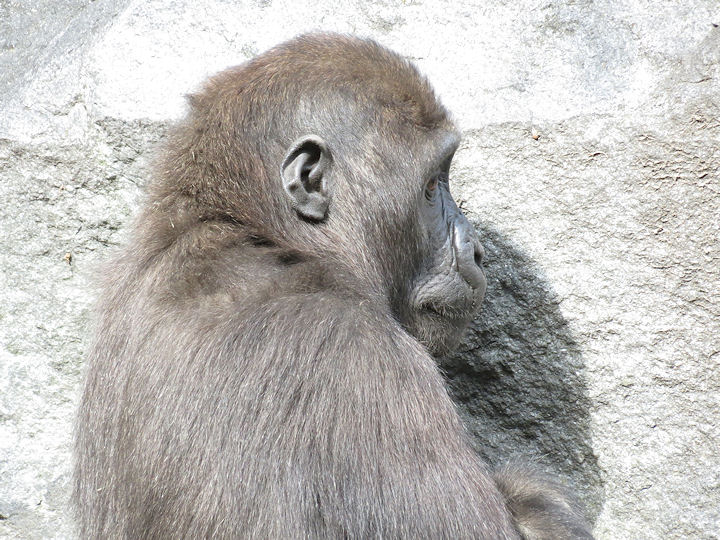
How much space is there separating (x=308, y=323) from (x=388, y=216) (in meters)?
0.74

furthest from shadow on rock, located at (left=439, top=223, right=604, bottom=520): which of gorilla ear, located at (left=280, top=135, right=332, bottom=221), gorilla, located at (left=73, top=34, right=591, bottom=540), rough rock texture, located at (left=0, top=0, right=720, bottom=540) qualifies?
gorilla ear, located at (left=280, top=135, right=332, bottom=221)

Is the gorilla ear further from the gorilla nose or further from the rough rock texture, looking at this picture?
the rough rock texture

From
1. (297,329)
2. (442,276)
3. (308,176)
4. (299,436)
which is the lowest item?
(299,436)

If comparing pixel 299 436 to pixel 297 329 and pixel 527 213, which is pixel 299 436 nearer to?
pixel 297 329

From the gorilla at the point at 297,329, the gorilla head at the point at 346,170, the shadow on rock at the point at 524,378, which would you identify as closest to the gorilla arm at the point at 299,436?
the gorilla at the point at 297,329

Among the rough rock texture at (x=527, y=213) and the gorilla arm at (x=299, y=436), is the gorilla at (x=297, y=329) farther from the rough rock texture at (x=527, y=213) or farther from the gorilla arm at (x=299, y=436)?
the rough rock texture at (x=527, y=213)

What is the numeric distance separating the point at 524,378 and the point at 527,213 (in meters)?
0.78

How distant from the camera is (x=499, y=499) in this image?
2.58 meters

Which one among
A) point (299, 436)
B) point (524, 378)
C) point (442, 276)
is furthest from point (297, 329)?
point (524, 378)

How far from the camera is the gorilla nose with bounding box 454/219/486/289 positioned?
10.6ft

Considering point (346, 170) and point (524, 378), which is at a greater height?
point (346, 170)

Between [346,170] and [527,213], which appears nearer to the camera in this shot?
[346,170]

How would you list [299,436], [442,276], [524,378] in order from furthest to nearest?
[524,378], [442,276], [299,436]

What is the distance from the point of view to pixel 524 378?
12.4 ft
